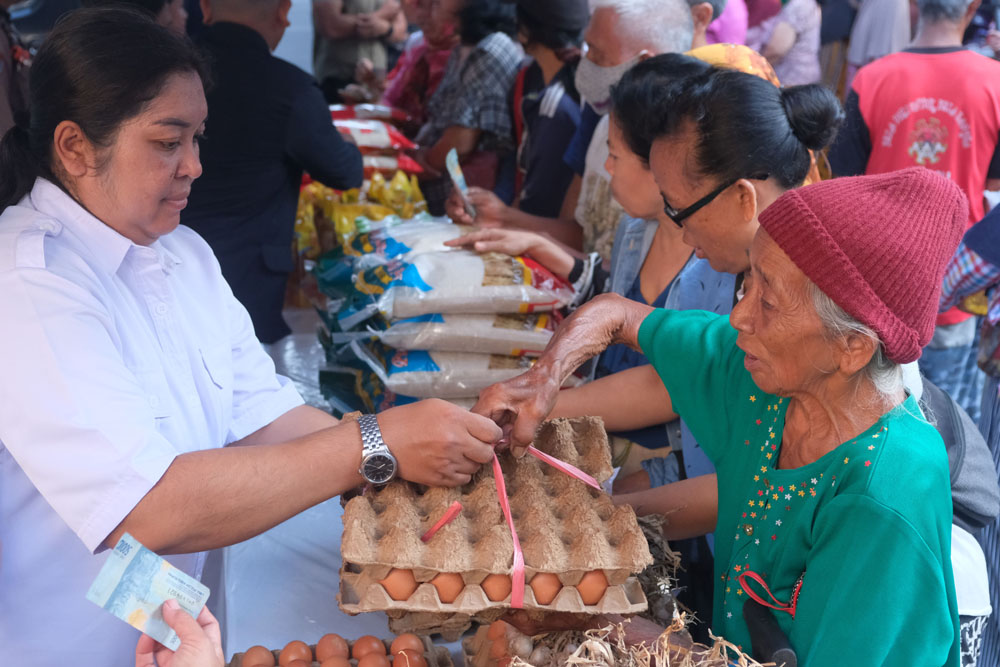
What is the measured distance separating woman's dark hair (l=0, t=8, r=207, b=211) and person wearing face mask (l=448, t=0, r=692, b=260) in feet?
4.96

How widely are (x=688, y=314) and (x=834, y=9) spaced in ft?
17.9

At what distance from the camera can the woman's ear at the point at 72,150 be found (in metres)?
1.45

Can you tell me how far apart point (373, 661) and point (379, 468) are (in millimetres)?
307

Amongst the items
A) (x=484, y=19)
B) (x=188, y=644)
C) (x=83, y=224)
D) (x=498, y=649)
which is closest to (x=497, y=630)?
(x=498, y=649)

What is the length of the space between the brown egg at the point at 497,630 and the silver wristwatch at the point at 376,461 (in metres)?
0.30

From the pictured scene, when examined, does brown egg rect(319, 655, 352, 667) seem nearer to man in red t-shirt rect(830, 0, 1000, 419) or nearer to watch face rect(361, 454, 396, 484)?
watch face rect(361, 454, 396, 484)

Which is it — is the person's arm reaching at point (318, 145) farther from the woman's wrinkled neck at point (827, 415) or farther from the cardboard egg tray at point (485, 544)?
the woman's wrinkled neck at point (827, 415)

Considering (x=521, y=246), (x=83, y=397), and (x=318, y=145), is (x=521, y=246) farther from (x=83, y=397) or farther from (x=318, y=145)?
(x=83, y=397)

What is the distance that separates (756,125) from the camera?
179cm

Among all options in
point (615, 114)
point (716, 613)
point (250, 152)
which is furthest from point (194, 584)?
point (250, 152)

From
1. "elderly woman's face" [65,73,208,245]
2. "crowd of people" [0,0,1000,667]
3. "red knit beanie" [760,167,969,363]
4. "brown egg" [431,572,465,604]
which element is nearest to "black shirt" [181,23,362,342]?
"crowd of people" [0,0,1000,667]

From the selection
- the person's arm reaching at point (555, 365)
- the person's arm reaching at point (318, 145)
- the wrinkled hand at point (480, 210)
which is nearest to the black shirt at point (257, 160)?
the person's arm reaching at point (318, 145)

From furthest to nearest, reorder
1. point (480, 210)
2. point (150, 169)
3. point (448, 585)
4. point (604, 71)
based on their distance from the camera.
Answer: point (480, 210) → point (604, 71) → point (150, 169) → point (448, 585)

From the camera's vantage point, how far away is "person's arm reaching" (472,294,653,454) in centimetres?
159
